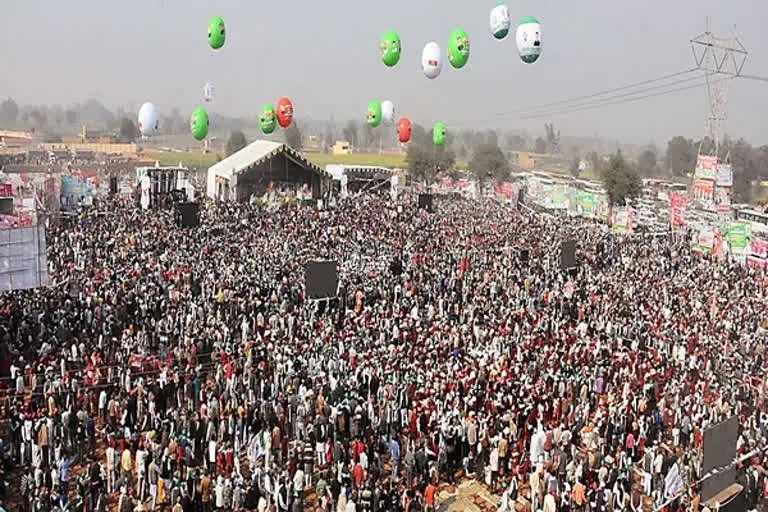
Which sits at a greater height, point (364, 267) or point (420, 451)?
point (364, 267)

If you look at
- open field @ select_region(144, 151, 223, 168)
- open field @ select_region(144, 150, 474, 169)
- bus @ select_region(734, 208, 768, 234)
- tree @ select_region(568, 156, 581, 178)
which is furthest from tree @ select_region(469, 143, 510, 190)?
tree @ select_region(568, 156, 581, 178)

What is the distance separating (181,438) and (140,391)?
1.60m

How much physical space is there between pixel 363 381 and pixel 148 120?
12.2m

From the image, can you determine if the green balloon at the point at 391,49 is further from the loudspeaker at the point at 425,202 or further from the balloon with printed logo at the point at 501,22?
the loudspeaker at the point at 425,202

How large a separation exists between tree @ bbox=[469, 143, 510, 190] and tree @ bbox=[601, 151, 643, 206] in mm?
19439

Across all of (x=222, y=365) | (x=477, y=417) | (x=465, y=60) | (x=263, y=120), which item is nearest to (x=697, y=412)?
(x=477, y=417)

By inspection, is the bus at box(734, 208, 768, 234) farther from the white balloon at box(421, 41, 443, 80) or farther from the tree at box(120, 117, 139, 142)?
the tree at box(120, 117, 139, 142)

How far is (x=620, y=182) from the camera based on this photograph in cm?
4284

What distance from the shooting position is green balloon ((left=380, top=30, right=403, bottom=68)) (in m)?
18.1

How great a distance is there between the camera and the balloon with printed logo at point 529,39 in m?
15.5

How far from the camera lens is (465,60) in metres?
17.5

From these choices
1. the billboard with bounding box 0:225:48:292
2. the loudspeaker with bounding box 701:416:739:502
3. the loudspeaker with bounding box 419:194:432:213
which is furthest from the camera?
the loudspeaker with bounding box 419:194:432:213

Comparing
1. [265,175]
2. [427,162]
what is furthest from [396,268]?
[427,162]

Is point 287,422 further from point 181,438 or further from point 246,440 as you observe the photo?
point 181,438
